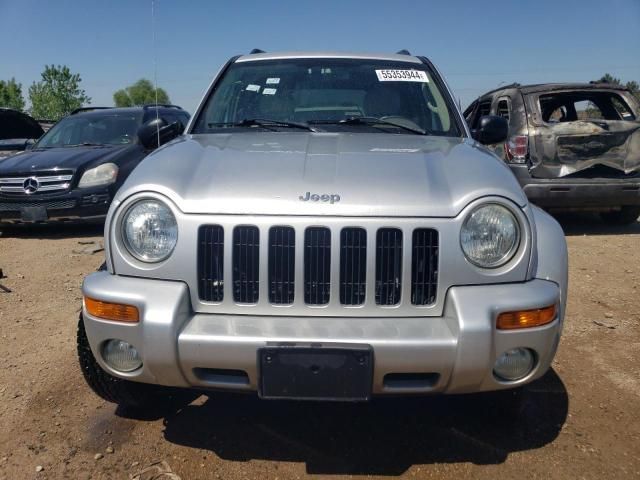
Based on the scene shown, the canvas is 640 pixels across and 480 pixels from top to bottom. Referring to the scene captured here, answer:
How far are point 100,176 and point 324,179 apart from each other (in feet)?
17.8

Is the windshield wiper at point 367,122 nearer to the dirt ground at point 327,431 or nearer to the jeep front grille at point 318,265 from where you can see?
the jeep front grille at point 318,265

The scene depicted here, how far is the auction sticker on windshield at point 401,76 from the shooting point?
3.82m

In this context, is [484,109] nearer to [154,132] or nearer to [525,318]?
[154,132]

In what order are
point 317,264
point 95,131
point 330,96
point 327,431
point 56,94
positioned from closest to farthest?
1. point 317,264
2. point 327,431
3. point 330,96
4. point 95,131
5. point 56,94

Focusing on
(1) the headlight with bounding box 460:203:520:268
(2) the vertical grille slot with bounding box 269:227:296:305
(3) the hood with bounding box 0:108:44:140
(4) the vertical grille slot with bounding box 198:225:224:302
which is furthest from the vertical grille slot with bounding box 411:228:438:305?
(3) the hood with bounding box 0:108:44:140

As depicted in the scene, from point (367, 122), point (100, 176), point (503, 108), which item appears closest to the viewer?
point (367, 122)

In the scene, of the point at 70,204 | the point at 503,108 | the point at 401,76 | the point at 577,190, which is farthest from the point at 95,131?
the point at 577,190

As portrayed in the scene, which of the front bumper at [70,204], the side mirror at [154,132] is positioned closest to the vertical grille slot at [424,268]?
the side mirror at [154,132]

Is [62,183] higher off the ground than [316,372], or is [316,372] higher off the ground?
[316,372]

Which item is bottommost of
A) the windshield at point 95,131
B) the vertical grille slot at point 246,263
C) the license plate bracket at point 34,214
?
the license plate bracket at point 34,214

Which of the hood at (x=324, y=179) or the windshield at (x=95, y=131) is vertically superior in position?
the hood at (x=324, y=179)

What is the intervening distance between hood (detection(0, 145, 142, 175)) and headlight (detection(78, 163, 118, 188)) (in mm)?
88

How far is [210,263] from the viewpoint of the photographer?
2350 millimetres

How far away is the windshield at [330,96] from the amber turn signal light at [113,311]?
1.44 m
